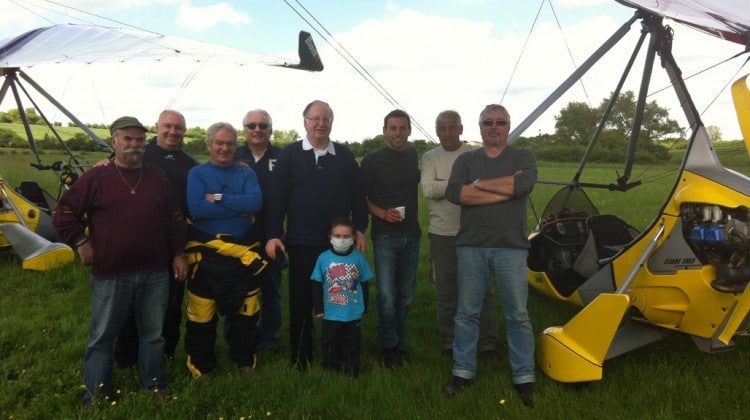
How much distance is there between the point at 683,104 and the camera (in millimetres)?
3637

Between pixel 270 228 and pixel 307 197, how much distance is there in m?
0.36

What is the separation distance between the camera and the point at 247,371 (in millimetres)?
3748

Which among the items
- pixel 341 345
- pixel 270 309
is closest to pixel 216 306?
pixel 270 309

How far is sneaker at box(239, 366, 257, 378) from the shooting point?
12.2 feet

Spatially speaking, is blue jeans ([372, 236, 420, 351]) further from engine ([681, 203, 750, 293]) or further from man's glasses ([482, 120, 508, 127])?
engine ([681, 203, 750, 293])

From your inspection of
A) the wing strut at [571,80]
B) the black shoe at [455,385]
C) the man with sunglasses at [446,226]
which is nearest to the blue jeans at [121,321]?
the black shoe at [455,385]

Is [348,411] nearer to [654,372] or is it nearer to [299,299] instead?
[299,299]

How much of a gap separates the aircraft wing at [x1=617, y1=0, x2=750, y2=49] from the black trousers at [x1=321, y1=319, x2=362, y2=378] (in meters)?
2.86

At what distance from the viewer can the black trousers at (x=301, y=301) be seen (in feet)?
12.4

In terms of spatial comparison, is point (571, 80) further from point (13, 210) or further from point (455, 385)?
point (13, 210)

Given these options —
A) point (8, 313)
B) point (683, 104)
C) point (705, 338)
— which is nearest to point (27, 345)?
point (8, 313)

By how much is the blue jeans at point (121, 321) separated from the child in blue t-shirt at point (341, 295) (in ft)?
3.50

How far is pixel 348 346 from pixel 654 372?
2232mm

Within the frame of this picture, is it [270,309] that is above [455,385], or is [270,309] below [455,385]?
above
